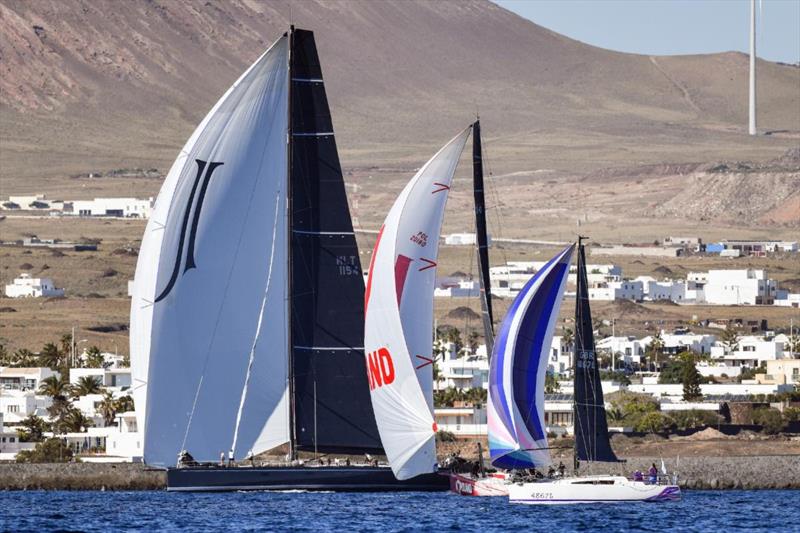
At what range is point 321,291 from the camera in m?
A: 57.0

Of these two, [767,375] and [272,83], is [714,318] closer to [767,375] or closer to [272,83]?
[767,375]

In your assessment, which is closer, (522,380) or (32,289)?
(522,380)

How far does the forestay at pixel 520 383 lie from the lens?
5619 cm

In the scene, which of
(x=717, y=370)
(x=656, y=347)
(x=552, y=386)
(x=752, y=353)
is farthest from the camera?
(x=656, y=347)

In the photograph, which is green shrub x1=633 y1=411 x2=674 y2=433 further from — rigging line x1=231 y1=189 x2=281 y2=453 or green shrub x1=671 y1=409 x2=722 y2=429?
rigging line x1=231 y1=189 x2=281 y2=453

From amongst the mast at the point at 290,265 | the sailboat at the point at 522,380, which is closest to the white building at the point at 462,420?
the sailboat at the point at 522,380

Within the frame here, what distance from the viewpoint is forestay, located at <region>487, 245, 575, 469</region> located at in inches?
2212

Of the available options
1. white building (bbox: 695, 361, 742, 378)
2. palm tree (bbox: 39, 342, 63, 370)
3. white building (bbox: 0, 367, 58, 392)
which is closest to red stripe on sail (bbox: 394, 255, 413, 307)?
white building (bbox: 0, 367, 58, 392)

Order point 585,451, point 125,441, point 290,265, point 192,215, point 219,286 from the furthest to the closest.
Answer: point 125,441
point 585,451
point 290,265
point 219,286
point 192,215

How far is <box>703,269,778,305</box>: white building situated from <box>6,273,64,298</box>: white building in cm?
5567

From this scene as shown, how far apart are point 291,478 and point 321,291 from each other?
5269 mm

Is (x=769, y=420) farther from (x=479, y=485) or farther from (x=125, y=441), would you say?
(x=479, y=485)

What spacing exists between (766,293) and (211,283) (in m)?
126

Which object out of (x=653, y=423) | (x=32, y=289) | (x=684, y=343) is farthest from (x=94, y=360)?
(x=32, y=289)
